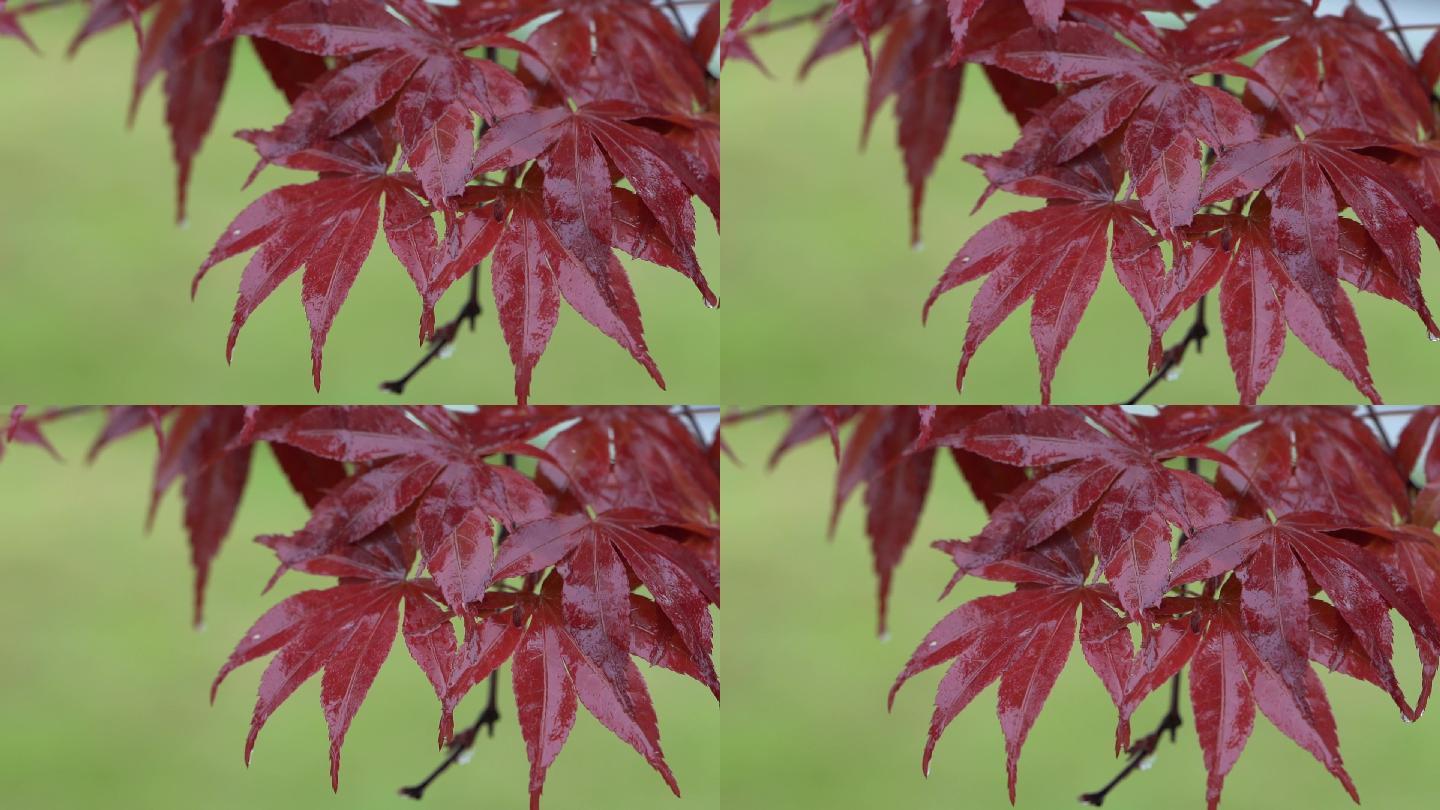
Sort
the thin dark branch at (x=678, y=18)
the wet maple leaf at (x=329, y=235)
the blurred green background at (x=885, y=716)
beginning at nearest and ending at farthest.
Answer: the wet maple leaf at (x=329, y=235) → the thin dark branch at (x=678, y=18) → the blurred green background at (x=885, y=716)

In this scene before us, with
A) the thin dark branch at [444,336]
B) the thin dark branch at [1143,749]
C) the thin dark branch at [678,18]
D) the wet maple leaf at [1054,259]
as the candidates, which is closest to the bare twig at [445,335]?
the thin dark branch at [444,336]

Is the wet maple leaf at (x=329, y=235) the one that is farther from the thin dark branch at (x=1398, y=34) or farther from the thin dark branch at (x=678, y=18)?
the thin dark branch at (x=1398, y=34)

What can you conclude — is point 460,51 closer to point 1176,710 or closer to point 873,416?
point 873,416

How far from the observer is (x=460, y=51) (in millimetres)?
705

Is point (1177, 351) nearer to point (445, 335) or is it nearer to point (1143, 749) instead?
point (1143, 749)

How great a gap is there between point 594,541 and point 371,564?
155mm

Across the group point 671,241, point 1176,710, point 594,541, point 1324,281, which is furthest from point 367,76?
point 1176,710

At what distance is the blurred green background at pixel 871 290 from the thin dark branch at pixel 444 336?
0.62 feet

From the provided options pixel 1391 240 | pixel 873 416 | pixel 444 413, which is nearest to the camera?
pixel 1391 240

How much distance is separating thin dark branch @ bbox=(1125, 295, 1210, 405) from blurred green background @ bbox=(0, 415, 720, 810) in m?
0.41

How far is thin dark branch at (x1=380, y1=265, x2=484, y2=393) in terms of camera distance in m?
0.80

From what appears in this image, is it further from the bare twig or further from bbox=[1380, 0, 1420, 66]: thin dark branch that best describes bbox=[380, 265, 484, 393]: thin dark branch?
bbox=[1380, 0, 1420, 66]: thin dark branch

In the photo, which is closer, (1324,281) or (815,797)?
(1324,281)

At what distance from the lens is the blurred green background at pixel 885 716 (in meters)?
0.94
